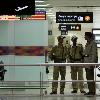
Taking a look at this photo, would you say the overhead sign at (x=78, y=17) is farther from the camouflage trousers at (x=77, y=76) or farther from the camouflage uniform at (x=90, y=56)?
the camouflage uniform at (x=90, y=56)

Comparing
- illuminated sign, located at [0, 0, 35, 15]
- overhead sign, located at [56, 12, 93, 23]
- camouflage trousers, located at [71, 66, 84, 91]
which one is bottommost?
camouflage trousers, located at [71, 66, 84, 91]

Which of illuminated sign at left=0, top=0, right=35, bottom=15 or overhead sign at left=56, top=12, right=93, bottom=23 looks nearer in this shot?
illuminated sign at left=0, top=0, right=35, bottom=15

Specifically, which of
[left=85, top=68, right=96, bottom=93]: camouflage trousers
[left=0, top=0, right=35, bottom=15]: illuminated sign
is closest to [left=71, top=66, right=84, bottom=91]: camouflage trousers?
[left=85, top=68, right=96, bottom=93]: camouflage trousers

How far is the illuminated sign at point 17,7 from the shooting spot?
8.98m

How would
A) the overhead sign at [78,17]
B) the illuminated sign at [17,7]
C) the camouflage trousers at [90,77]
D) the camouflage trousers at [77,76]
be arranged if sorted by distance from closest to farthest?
1. the illuminated sign at [17,7]
2. the camouflage trousers at [90,77]
3. the camouflage trousers at [77,76]
4. the overhead sign at [78,17]

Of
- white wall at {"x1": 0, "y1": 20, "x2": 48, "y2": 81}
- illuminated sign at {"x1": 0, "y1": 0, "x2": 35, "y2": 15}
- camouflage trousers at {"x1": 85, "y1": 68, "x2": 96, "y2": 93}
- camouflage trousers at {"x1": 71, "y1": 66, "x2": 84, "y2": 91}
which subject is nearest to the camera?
illuminated sign at {"x1": 0, "y1": 0, "x2": 35, "y2": 15}

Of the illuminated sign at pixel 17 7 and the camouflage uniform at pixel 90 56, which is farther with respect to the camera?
the camouflage uniform at pixel 90 56

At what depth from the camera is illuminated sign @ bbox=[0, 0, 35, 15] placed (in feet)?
29.5

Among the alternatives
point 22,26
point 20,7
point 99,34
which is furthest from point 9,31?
point 99,34

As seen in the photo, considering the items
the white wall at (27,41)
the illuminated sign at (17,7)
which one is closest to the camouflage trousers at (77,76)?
the illuminated sign at (17,7)

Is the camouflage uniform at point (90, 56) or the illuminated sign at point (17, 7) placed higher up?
the illuminated sign at point (17, 7)

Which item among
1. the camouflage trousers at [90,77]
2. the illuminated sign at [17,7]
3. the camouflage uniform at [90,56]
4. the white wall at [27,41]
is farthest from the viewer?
the white wall at [27,41]

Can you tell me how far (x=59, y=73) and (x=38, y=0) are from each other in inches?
206

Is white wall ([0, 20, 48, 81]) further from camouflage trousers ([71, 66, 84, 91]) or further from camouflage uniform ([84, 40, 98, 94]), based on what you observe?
camouflage uniform ([84, 40, 98, 94])
